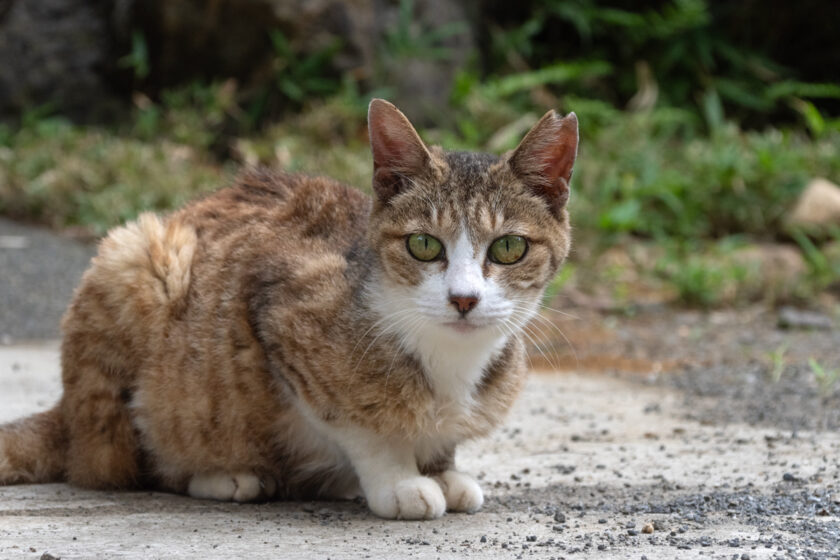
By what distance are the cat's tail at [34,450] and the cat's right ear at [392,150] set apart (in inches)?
62.1

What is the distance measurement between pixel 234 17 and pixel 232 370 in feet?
25.5

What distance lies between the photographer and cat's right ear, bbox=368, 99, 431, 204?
3.64 meters

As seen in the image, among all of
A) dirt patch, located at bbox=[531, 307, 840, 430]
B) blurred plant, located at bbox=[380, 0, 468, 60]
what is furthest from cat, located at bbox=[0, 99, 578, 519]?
blurred plant, located at bbox=[380, 0, 468, 60]

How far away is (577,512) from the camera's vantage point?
375 cm

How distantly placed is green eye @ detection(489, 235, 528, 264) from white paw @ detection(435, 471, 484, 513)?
84 cm

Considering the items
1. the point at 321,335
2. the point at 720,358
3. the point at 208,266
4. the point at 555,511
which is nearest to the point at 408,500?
the point at 555,511

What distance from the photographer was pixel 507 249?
3.58 m

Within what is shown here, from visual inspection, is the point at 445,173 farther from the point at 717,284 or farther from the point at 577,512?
the point at 717,284

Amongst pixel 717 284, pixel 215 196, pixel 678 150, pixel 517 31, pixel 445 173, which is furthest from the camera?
pixel 517 31

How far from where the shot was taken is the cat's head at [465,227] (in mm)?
3447

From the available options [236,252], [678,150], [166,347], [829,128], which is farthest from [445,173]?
[829,128]

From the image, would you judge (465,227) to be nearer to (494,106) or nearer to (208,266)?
(208,266)

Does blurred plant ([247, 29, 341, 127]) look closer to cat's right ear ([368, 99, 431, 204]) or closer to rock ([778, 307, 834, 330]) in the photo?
rock ([778, 307, 834, 330])

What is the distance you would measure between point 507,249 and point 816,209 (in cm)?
671
